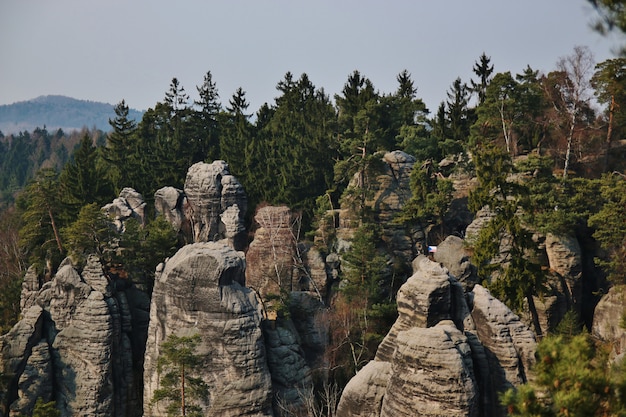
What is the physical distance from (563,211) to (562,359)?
19.3 metres

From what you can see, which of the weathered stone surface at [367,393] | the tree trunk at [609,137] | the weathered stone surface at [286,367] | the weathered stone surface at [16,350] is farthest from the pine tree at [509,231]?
the weathered stone surface at [16,350]

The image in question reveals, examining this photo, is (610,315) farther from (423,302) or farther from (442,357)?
(442,357)

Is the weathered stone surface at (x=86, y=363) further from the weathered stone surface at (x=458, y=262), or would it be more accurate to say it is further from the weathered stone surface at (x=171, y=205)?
the weathered stone surface at (x=458, y=262)

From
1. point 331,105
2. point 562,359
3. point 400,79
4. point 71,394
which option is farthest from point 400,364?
point 400,79

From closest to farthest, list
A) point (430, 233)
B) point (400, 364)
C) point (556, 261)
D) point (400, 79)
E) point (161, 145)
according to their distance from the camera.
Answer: point (400, 364)
point (556, 261)
point (430, 233)
point (161, 145)
point (400, 79)

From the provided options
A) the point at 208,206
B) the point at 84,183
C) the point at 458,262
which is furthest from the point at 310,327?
the point at 84,183

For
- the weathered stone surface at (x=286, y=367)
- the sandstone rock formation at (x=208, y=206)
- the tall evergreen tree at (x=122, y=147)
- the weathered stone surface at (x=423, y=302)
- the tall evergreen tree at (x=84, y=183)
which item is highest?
the tall evergreen tree at (x=122, y=147)

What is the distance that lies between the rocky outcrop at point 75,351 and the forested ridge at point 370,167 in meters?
1.99

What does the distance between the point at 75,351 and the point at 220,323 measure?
321 inches

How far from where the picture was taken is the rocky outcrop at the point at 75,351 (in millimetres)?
23344

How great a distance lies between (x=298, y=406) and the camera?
2208 cm

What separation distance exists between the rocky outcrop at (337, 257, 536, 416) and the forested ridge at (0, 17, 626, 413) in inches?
286

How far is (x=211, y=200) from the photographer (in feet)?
109

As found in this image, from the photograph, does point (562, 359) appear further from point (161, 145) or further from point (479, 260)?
point (161, 145)
